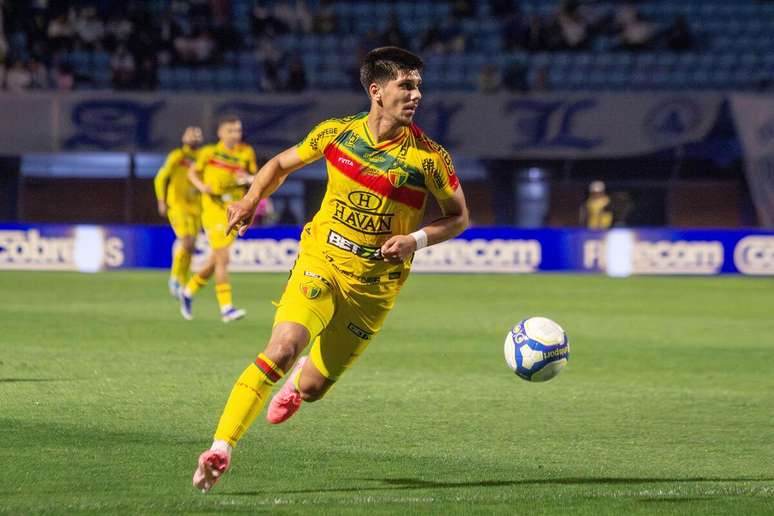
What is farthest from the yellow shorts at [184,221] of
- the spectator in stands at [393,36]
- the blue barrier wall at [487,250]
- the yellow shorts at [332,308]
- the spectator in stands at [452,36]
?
the spectator in stands at [452,36]

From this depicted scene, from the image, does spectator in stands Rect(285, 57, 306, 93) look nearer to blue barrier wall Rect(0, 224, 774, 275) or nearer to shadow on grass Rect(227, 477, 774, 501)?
blue barrier wall Rect(0, 224, 774, 275)

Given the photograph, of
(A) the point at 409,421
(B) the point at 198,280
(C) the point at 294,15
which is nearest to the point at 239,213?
(A) the point at 409,421

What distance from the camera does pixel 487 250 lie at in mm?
23625

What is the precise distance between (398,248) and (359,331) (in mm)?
782

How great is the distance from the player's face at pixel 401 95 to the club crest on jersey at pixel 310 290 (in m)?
0.89

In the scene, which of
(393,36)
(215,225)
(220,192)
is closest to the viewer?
(215,225)

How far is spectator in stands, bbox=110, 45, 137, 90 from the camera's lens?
85.5 ft

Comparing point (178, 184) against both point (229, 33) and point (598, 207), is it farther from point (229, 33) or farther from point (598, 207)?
point (598, 207)

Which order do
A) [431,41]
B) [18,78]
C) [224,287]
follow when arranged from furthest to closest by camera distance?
[431,41] < [18,78] < [224,287]

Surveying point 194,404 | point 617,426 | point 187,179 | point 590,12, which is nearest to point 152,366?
point 194,404

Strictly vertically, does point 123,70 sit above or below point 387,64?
below

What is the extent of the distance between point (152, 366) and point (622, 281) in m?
12.8

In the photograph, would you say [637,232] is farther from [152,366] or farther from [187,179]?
[152,366]

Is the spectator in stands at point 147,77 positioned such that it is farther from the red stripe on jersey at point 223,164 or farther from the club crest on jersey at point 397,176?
the club crest on jersey at point 397,176
